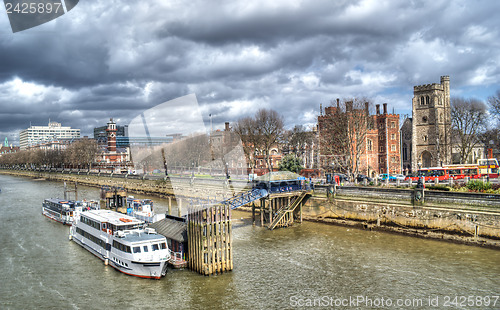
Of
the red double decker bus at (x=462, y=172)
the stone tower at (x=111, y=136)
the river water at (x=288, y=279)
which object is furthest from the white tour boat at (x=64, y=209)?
the stone tower at (x=111, y=136)

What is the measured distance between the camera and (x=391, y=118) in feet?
263

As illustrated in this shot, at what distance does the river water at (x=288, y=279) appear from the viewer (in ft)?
74.3

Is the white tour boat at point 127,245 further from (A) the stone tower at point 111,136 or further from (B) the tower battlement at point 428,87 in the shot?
(A) the stone tower at point 111,136

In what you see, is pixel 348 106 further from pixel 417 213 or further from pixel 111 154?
pixel 111 154

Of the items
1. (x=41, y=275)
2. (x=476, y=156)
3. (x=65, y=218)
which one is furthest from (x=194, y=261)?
(x=476, y=156)

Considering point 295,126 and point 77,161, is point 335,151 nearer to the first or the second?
point 295,126

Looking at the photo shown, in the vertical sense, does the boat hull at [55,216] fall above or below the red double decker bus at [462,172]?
below

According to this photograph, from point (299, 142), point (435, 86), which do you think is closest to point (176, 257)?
point (435, 86)

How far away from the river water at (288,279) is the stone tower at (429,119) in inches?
1874

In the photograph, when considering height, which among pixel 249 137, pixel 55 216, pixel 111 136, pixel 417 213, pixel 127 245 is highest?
pixel 111 136

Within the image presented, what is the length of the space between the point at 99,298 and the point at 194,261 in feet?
21.2

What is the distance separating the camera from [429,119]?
7844 centimetres

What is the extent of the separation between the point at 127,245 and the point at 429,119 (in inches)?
2723

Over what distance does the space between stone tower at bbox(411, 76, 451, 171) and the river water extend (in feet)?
156
